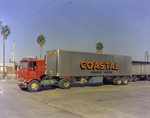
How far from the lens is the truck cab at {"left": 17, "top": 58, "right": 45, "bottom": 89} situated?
13.4 m

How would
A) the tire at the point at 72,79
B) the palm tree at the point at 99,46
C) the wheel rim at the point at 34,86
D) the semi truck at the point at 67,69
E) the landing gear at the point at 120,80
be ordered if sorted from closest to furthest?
1. the wheel rim at the point at 34,86
2. the semi truck at the point at 67,69
3. the tire at the point at 72,79
4. the landing gear at the point at 120,80
5. the palm tree at the point at 99,46

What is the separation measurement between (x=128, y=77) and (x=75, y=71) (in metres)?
9.02

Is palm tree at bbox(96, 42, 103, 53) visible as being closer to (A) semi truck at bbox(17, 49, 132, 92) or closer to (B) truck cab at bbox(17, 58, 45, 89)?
(A) semi truck at bbox(17, 49, 132, 92)

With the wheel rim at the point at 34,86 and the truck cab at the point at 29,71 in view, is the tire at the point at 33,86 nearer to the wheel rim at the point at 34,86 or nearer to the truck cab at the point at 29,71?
the wheel rim at the point at 34,86

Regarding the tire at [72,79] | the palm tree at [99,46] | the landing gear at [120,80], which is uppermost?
the palm tree at [99,46]

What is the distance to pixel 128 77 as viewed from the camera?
69.1 ft

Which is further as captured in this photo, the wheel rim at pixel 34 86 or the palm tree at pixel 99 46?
the palm tree at pixel 99 46

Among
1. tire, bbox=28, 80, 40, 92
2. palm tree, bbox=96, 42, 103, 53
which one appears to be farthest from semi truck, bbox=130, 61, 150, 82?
palm tree, bbox=96, 42, 103, 53

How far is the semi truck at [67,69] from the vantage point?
45.0ft

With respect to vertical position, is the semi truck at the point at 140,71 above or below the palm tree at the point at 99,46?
below

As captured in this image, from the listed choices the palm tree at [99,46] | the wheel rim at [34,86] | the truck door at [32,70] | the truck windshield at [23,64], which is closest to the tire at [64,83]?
the wheel rim at [34,86]

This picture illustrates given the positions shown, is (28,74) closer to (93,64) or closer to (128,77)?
(93,64)

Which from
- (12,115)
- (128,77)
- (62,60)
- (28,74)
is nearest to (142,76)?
(128,77)

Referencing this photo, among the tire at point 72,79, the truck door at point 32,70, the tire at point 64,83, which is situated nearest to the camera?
the truck door at point 32,70
